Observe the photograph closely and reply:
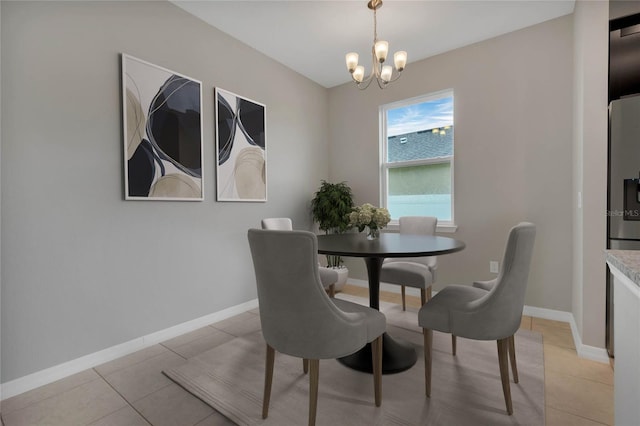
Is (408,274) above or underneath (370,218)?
underneath

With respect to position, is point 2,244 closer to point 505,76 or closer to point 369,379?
point 369,379

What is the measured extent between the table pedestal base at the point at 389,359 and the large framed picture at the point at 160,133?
6.02 ft

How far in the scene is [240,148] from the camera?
293 cm

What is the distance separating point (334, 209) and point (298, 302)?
237 cm

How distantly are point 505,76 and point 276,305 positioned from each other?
3158mm

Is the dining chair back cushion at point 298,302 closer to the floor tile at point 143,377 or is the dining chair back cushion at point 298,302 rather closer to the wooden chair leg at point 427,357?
the wooden chair leg at point 427,357

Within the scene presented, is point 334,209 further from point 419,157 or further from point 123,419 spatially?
point 123,419

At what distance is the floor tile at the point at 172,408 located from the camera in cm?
142

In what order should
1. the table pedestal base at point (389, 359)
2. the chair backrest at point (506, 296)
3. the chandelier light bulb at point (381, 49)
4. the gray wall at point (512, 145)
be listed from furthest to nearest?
the gray wall at point (512, 145) < the chandelier light bulb at point (381, 49) < the table pedestal base at point (389, 359) < the chair backrest at point (506, 296)

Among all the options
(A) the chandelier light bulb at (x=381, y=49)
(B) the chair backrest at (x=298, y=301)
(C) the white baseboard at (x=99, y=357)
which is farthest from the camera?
(A) the chandelier light bulb at (x=381, y=49)

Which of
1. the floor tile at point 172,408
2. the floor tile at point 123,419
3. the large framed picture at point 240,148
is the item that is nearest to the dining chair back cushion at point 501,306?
the floor tile at point 172,408

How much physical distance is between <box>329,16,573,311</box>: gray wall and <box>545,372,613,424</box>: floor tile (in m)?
1.20

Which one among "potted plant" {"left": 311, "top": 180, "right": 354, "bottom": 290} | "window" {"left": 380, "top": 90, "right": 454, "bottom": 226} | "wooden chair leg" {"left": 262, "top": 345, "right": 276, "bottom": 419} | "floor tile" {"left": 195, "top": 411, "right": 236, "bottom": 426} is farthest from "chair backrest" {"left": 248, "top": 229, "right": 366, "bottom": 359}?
"window" {"left": 380, "top": 90, "right": 454, "bottom": 226}

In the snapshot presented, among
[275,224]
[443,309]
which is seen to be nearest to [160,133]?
[275,224]
